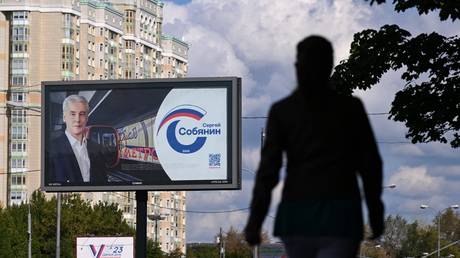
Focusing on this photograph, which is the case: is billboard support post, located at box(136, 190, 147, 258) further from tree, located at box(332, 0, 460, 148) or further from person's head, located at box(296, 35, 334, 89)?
person's head, located at box(296, 35, 334, 89)

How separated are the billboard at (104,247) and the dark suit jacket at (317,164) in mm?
70405

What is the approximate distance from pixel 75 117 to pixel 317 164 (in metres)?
39.4

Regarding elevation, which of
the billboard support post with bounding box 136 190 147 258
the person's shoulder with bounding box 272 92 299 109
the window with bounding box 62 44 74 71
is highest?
the window with bounding box 62 44 74 71

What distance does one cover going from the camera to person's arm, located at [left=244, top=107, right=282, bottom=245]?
22.4ft

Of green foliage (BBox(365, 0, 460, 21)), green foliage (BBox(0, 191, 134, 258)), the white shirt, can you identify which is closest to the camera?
green foliage (BBox(365, 0, 460, 21))

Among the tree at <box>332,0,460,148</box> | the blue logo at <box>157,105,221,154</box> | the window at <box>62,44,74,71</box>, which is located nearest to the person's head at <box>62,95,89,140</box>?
the blue logo at <box>157,105,221,154</box>

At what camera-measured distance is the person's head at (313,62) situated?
22.7 ft

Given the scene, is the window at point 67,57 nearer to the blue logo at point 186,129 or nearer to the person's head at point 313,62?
the blue logo at point 186,129

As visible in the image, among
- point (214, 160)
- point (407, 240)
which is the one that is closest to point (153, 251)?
point (407, 240)

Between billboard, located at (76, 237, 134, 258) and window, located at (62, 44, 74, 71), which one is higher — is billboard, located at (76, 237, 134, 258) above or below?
below

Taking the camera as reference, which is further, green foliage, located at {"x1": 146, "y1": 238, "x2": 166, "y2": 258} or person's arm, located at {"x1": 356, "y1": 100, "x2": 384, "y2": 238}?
green foliage, located at {"x1": 146, "y1": 238, "x2": 166, "y2": 258}

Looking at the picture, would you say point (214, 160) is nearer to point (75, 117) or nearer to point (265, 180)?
point (75, 117)

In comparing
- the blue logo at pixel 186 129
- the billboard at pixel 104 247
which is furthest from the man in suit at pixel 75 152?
the billboard at pixel 104 247

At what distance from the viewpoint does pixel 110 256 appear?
78188 mm
